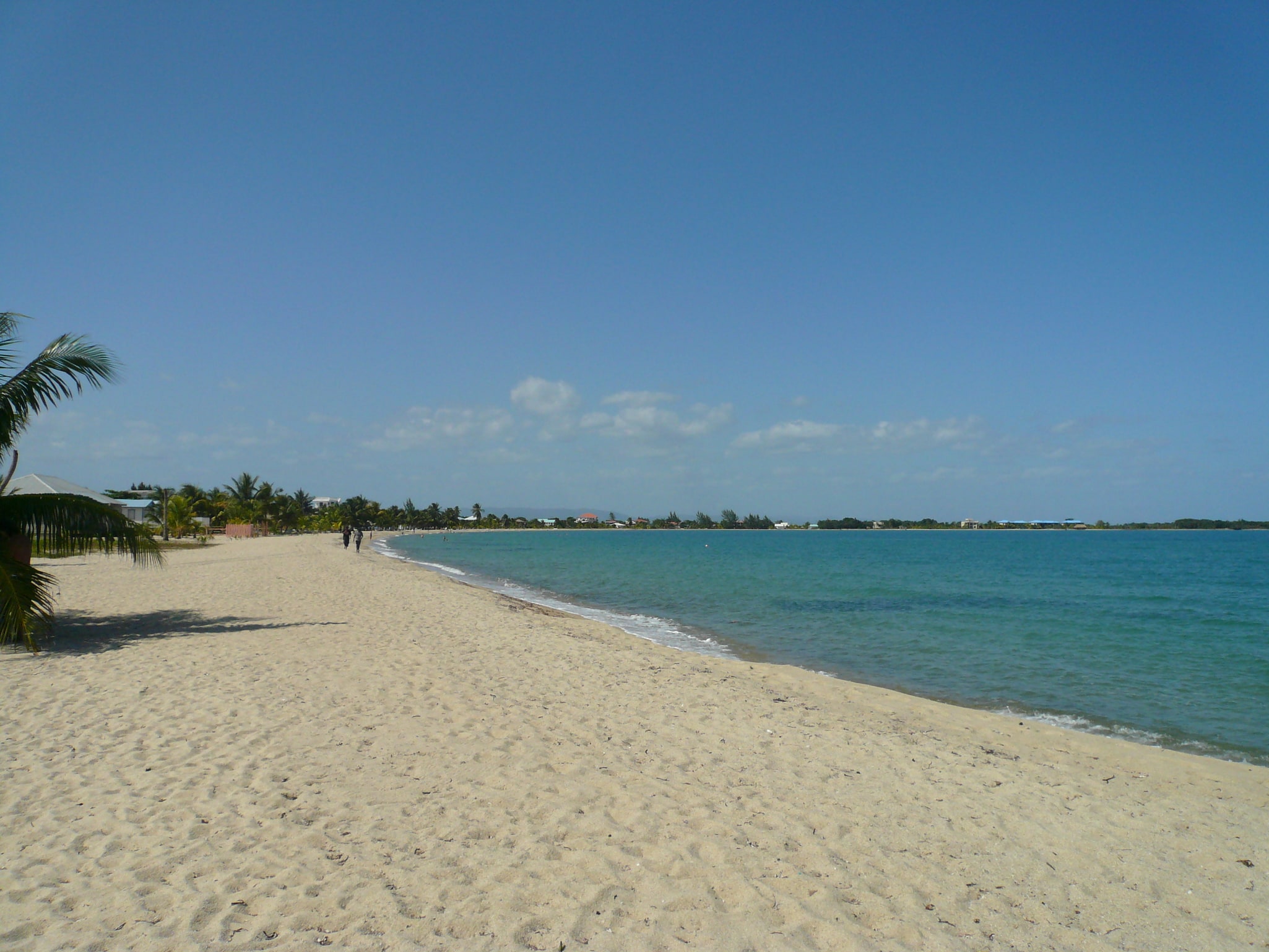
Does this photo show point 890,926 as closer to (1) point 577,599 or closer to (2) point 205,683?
(2) point 205,683

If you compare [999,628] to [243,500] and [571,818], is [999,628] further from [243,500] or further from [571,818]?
[243,500]

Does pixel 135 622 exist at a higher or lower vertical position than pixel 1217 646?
higher

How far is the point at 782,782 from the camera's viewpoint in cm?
615

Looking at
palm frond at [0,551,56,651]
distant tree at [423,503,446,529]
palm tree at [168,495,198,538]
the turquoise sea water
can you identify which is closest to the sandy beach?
palm frond at [0,551,56,651]

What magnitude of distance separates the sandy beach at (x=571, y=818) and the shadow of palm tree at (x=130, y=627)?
1.02 meters

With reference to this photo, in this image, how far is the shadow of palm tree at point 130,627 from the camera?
35.5ft

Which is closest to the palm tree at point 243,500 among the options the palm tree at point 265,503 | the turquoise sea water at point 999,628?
the palm tree at point 265,503

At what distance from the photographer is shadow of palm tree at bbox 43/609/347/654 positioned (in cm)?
1082

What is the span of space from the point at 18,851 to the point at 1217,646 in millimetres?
22142

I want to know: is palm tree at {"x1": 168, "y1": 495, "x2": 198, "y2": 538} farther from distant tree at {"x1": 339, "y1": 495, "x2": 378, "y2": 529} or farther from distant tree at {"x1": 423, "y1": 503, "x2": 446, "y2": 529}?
distant tree at {"x1": 423, "y1": 503, "x2": 446, "y2": 529}

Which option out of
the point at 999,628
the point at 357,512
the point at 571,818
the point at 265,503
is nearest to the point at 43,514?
the point at 571,818

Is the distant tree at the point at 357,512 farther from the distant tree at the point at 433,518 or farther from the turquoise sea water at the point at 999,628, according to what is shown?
the turquoise sea water at the point at 999,628

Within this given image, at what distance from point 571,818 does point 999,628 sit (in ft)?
58.3

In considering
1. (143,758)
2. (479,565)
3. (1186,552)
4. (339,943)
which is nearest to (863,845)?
(339,943)
